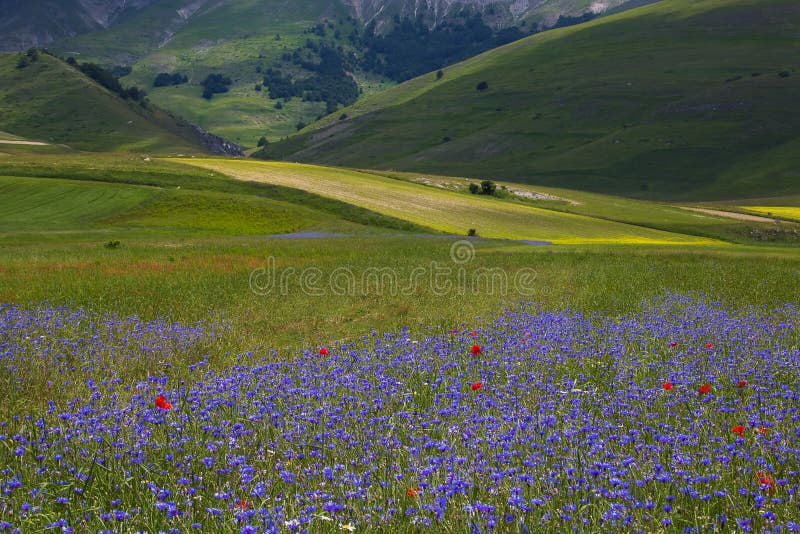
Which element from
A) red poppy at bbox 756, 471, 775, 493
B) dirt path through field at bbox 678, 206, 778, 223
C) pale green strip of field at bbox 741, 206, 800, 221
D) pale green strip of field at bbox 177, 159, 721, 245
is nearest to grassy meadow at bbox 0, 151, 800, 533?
red poppy at bbox 756, 471, 775, 493

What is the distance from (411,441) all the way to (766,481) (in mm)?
3352

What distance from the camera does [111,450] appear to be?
623 centimetres

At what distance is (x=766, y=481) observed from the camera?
539cm

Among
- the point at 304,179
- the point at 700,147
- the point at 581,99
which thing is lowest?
the point at 304,179

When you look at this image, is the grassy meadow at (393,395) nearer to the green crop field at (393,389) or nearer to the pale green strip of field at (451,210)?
the green crop field at (393,389)

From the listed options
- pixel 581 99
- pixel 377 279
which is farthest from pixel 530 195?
pixel 581 99

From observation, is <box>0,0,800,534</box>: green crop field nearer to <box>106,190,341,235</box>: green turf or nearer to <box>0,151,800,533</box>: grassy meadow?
<box>0,151,800,533</box>: grassy meadow

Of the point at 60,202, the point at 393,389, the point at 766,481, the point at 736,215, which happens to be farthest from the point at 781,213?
the point at 766,481

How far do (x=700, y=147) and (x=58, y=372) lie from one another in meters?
164

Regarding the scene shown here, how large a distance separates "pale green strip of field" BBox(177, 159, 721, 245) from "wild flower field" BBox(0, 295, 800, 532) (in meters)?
45.4

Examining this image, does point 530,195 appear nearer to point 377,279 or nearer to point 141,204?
point 141,204

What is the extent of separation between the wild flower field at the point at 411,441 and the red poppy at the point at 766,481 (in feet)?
0.11

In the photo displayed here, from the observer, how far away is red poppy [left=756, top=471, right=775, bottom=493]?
17.3 feet

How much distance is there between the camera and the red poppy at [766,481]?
5.27 meters
